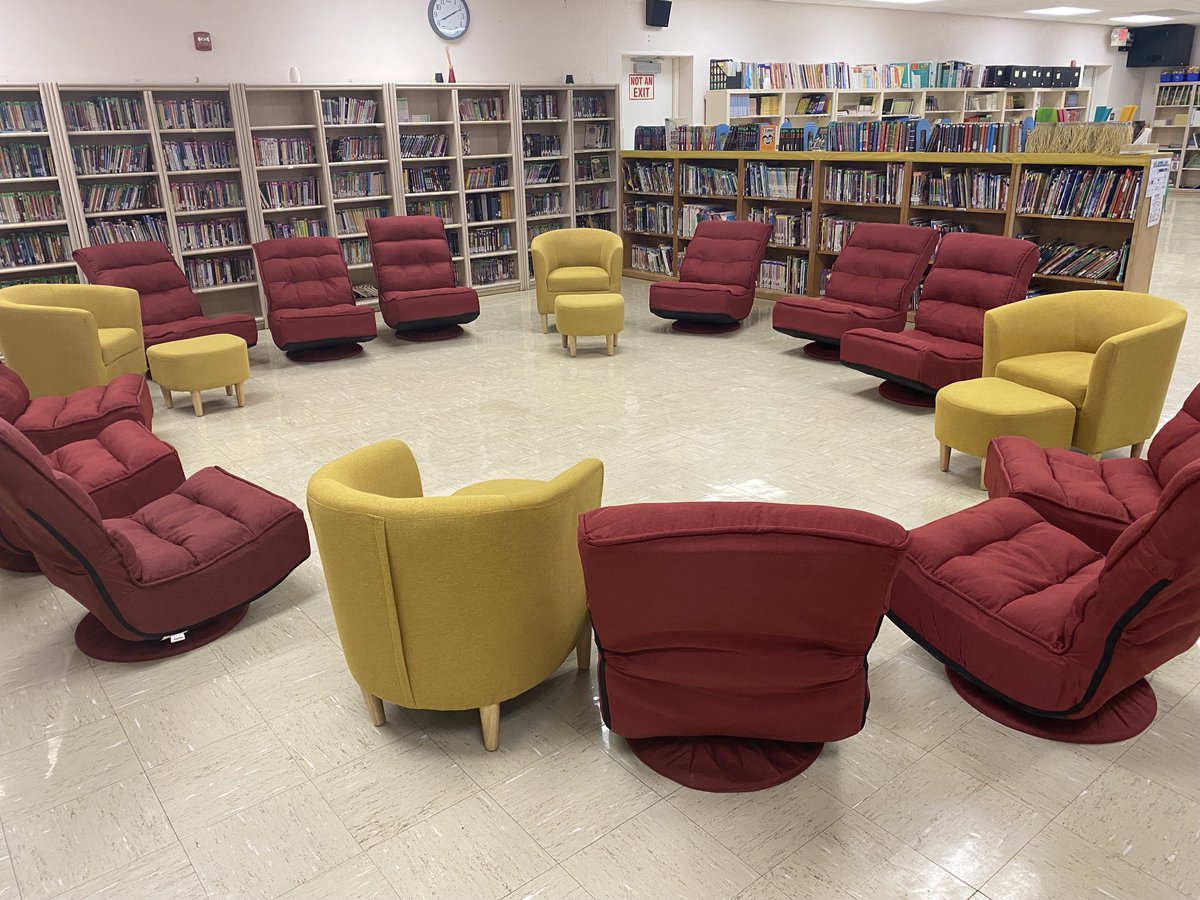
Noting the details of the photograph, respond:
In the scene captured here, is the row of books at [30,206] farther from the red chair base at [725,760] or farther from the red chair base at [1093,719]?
the red chair base at [1093,719]

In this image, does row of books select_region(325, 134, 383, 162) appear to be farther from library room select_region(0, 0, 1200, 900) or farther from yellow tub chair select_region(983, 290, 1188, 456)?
yellow tub chair select_region(983, 290, 1188, 456)

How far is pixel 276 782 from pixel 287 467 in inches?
101

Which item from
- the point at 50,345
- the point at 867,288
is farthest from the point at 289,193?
the point at 867,288

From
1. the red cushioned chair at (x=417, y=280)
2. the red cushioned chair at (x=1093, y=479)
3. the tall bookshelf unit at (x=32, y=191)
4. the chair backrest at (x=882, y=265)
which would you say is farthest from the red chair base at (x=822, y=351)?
the tall bookshelf unit at (x=32, y=191)

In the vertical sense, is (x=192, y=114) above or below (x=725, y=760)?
above

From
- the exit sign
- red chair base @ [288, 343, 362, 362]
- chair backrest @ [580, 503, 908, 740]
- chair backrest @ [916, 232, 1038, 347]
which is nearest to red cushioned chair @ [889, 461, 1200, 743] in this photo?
chair backrest @ [580, 503, 908, 740]

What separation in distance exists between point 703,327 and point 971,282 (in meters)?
2.62

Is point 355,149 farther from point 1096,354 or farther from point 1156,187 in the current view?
point 1096,354

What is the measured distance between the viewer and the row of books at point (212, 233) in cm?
768

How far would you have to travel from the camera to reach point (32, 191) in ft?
23.1

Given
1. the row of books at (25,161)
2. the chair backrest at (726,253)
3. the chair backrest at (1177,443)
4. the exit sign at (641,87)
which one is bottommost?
the chair backrest at (1177,443)

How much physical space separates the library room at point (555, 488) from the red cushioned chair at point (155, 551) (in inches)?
0.7

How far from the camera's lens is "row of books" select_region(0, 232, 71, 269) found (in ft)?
22.8

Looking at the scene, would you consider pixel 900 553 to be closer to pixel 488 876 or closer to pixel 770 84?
pixel 488 876
